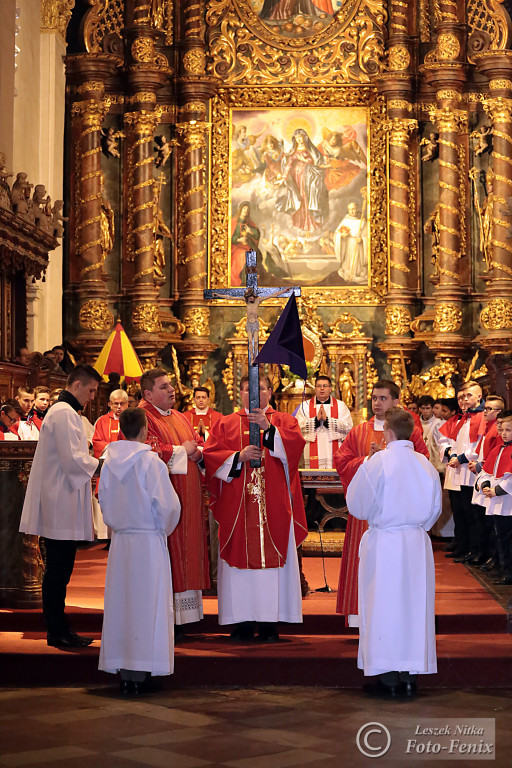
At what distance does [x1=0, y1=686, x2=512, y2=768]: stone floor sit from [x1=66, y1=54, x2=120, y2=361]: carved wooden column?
35.4ft

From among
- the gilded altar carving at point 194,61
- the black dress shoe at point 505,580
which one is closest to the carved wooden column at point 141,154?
the gilded altar carving at point 194,61

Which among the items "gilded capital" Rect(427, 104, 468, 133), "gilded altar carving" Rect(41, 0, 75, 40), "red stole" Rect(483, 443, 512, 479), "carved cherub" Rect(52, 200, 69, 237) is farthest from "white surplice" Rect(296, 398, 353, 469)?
"gilded altar carving" Rect(41, 0, 75, 40)

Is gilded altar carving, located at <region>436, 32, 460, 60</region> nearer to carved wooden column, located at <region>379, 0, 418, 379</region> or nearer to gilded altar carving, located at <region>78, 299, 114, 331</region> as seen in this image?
carved wooden column, located at <region>379, 0, 418, 379</region>

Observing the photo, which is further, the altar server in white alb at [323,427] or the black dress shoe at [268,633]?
the altar server in white alb at [323,427]

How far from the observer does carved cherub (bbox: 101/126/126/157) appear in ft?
58.1

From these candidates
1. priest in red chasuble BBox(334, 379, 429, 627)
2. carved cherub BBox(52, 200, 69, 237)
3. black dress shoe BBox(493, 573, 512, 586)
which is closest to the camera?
priest in red chasuble BBox(334, 379, 429, 627)

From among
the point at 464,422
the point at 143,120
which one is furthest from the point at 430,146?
the point at 464,422

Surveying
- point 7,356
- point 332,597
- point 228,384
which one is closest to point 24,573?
point 332,597

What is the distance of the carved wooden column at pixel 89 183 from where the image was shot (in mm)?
17188

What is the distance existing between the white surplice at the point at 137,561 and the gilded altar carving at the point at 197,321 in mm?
10825

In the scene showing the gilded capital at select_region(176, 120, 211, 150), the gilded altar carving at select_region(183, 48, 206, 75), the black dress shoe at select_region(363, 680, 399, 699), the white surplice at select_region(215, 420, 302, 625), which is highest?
the gilded altar carving at select_region(183, 48, 206, 75)

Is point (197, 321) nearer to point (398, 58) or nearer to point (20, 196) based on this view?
point (398, 58)

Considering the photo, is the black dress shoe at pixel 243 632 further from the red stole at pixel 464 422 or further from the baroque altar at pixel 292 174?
the baroque altar at pixel 292 174

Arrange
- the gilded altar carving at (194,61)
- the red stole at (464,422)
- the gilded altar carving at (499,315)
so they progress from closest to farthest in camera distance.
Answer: the red stole at (464,422) < the gilded altar carving at (499,315) < the gilded altar carving at (194,61)
